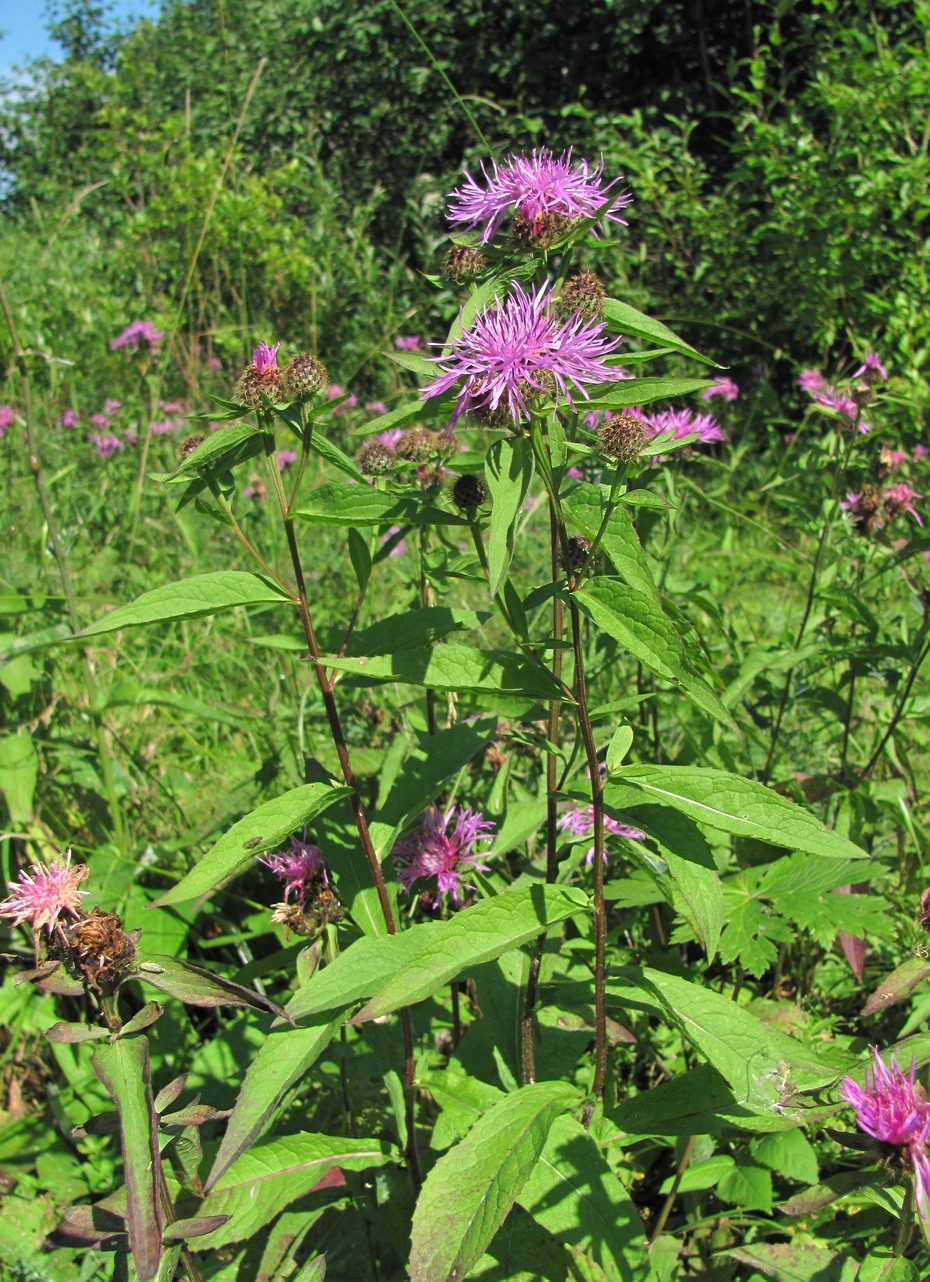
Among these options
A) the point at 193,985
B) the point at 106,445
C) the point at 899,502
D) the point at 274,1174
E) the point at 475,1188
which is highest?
the point at 106,445

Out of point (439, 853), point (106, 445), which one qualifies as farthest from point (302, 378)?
point (106, 445)

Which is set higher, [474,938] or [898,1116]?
[474,938]

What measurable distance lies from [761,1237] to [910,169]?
14.2 feet

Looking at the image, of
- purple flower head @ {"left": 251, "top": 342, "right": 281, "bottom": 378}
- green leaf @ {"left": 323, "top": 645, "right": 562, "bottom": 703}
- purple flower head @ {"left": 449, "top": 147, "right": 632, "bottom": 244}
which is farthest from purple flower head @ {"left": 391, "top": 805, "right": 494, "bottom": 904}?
purple flower head @ {"left": 449, "top": 147, "right": 632, "bottom": 244}

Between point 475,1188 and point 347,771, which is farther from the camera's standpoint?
point 347,771

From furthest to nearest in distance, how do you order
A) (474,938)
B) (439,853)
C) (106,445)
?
(106,445) → (439,853) → (474,938)

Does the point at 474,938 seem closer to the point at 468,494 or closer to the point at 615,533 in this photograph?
the point at 615,533

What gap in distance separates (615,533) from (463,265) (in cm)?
48

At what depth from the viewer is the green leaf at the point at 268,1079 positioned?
1.16m

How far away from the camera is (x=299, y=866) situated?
1576 mm


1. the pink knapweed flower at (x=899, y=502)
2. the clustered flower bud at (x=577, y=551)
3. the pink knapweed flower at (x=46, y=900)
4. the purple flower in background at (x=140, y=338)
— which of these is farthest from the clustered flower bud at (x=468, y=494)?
the purple flower in background at (x=140, y=338)

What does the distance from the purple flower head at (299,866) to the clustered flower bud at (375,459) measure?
0.64 meters

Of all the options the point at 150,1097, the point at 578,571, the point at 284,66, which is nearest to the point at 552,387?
the point at 578,571

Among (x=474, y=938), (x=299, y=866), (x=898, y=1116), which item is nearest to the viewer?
(x=898, y=1116)
